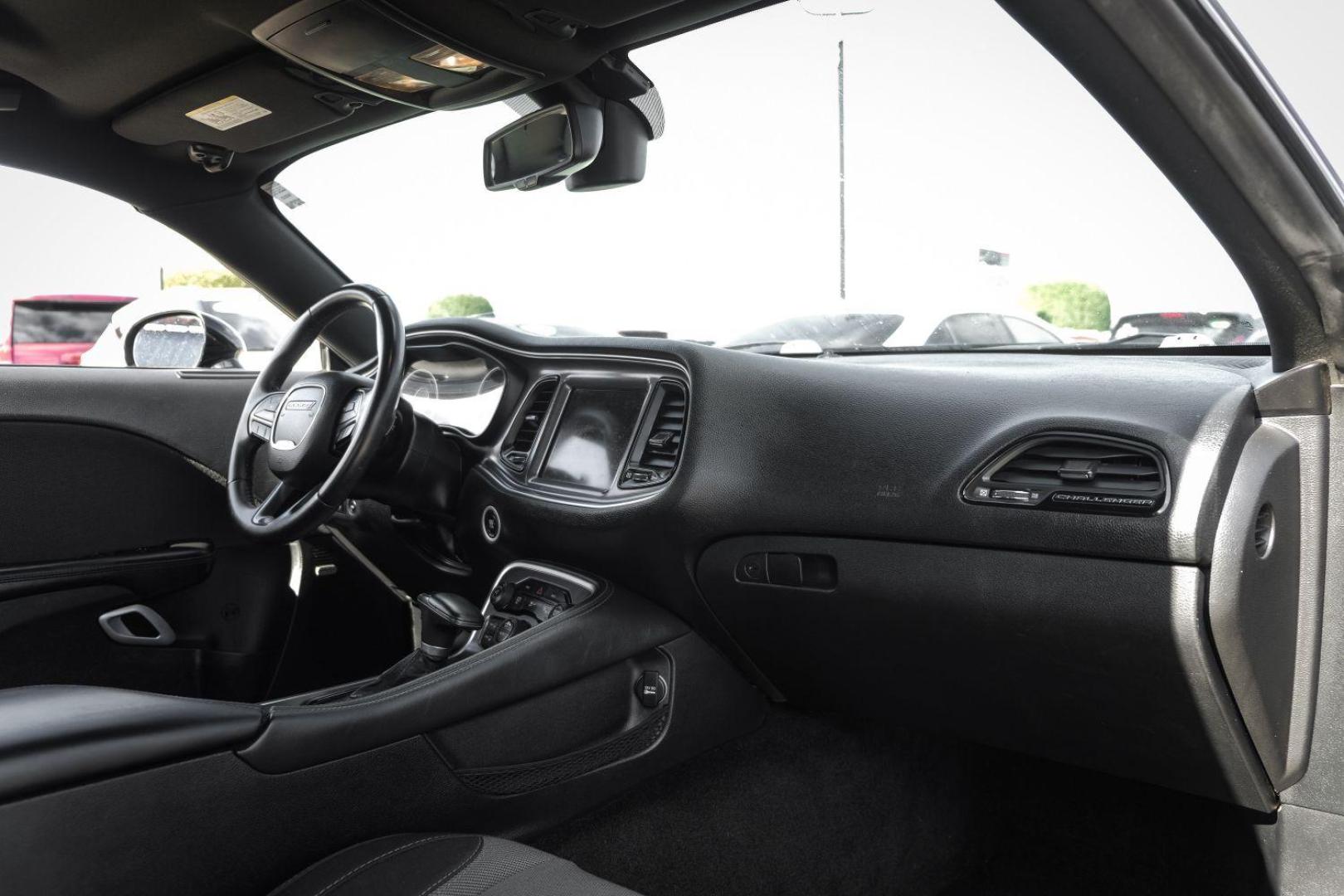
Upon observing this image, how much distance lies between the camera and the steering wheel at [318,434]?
5.51ft

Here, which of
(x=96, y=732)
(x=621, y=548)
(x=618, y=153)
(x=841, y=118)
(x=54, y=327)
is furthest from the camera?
(x=54, y=327)

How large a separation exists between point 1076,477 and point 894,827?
3.24ft

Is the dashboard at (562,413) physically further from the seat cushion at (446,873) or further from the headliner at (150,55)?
the seat cushion at (446,873)

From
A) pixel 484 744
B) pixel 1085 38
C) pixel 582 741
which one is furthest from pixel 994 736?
pixel 1085 38

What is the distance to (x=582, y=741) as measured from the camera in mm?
1732

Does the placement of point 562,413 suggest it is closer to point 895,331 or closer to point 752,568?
point 752,568

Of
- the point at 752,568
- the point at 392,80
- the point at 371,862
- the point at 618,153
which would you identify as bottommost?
the point at 371,862

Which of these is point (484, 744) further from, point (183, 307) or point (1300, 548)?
point (183, 307)

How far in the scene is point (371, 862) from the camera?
1.26 metres

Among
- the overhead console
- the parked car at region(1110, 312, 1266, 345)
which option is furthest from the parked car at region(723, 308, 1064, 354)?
the overhead console

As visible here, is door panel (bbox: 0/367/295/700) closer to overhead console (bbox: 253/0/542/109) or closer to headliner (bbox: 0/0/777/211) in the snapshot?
headliner (bbox: 0/0/777/211)

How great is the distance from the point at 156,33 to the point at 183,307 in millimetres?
1001

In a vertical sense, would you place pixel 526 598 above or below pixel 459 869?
above

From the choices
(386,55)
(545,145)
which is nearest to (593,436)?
(545,145)
